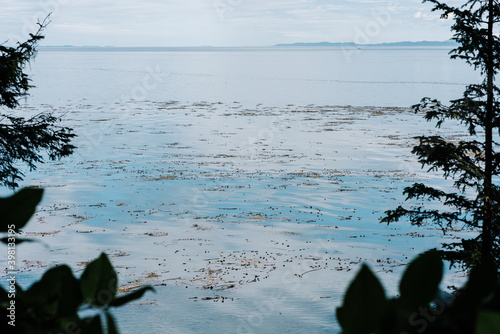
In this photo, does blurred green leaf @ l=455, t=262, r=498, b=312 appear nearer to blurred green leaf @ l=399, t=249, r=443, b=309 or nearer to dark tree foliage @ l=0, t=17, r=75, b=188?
blurred green leaf @ l=399, t=249, r=443, b=309

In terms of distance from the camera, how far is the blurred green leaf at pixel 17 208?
24.0 inches

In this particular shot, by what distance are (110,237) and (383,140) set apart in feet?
84.1

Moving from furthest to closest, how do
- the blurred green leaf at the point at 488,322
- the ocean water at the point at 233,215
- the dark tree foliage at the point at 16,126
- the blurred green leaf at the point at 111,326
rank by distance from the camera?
the ocean water at the point at 233,215
the dark tree foliage at the point at 16,126
the blurred green leaf at the point at 111,326
the blurred green leaf at the point at 488,322

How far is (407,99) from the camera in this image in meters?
74.1

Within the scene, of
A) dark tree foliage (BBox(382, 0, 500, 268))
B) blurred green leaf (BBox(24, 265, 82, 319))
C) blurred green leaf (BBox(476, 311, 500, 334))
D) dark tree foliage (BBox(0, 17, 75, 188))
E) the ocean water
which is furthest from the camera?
the ocean water

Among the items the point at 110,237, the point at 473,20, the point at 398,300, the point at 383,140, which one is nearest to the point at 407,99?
the point at 383,140

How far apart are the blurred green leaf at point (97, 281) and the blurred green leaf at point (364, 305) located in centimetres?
31

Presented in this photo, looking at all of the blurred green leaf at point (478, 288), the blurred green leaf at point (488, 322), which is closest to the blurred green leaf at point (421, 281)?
the blurred green leaf at point (478, 288)

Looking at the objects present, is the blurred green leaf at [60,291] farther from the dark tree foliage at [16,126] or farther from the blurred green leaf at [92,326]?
the dark tree foliage at [16,126]

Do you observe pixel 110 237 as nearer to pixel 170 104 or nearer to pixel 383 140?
pixel 383 140

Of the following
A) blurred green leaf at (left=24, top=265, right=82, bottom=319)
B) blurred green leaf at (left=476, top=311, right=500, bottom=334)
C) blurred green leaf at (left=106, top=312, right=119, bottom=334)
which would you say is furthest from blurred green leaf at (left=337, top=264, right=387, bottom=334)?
blurred green leaf at (left=24, top=265, right=82, bottom=319)

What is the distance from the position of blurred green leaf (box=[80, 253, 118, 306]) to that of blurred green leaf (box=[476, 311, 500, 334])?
428 millimetres

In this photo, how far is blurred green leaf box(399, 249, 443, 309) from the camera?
58 cm

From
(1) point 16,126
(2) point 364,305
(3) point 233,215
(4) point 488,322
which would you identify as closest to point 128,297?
(2) point 364,305
